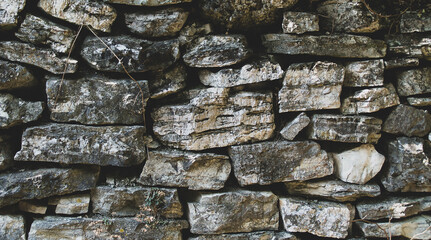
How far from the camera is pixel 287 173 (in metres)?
2.42

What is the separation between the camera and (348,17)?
2334 millimetres

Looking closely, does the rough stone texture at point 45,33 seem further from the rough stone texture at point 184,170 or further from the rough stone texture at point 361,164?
the rough stone texture at point 361,164

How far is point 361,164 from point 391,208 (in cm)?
42

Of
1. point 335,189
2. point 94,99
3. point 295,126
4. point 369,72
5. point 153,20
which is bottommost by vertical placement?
point 335,189

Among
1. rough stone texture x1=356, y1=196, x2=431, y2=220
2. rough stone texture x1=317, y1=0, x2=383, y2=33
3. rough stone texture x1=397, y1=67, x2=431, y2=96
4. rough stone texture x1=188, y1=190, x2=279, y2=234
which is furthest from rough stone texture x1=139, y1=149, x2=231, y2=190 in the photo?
rough stone texture x1=397, y1=67, x2=431, y2=96

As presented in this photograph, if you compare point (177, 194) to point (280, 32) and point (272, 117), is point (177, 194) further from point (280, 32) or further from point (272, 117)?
point (280, 32)

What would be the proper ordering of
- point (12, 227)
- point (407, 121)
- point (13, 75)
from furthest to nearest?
point (407, 121)
point (12, 227)
point (13, 75)

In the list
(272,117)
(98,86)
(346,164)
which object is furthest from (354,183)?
(98,86)

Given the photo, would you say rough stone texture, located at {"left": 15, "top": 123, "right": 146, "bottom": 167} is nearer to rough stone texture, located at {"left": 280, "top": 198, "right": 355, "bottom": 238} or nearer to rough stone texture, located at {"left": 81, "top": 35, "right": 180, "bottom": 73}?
rough stone texture, located at {"left": 81, "top": 35, "right": 180, "bottom": 73}

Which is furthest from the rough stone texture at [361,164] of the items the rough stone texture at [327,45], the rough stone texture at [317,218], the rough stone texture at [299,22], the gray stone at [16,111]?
the gray stone at [16,111]

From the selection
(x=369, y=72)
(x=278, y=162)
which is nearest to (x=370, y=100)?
(x=369, y=72)

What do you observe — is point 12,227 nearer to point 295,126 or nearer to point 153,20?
point 153,20

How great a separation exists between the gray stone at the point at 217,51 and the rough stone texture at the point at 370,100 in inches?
32.9

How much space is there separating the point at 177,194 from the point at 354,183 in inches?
51.9
